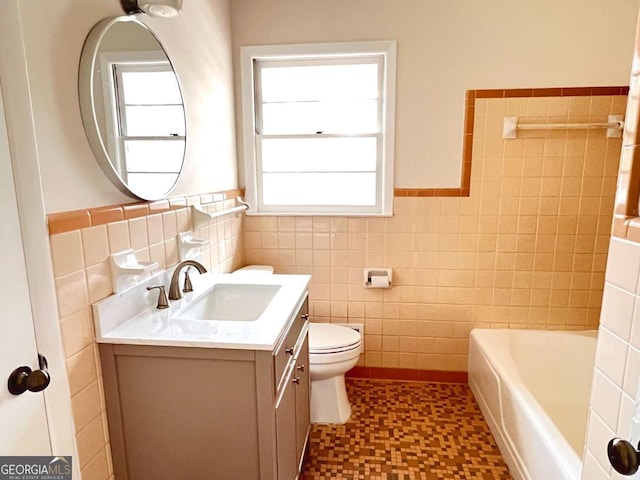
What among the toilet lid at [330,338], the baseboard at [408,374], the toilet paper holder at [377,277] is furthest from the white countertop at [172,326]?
the baseboard at [408,374]

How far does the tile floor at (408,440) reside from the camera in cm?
189

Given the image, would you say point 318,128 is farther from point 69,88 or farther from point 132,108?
point 69,88

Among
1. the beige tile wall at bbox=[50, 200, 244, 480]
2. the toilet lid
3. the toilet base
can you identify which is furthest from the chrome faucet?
the toilet base

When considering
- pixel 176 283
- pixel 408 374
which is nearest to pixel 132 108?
pixel 176 283

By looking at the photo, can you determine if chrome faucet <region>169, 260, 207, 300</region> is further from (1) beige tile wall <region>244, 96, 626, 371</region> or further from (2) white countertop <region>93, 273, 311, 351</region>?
(1) beige tile wall <region>244, 96, 626, 371</region>

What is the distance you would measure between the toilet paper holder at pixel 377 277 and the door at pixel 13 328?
1881mm

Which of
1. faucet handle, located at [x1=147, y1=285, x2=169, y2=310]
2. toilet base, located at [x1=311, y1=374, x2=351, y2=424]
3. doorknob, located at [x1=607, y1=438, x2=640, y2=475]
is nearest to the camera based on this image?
doorknob, located at [x1=607, y1=438, x2=640, y2=475]

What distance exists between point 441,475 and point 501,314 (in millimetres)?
1102

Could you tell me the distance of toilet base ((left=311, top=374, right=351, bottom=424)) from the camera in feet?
7.39

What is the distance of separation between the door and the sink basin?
78cm

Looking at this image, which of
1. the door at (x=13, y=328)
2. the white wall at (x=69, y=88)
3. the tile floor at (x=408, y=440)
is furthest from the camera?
the tile floor at (x=408, y=440)

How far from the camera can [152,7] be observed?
138 cm

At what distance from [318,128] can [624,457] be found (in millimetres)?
2211

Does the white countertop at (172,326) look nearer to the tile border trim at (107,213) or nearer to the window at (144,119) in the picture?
the tile border trim at (107,213)
